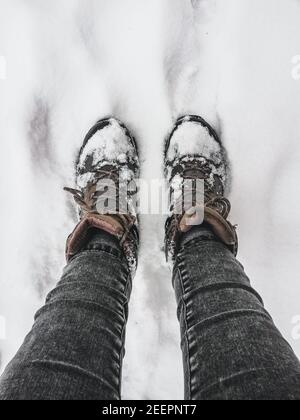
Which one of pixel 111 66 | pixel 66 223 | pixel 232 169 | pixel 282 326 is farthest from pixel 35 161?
pixel 282 326

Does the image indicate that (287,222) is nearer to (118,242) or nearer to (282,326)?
(282,326)

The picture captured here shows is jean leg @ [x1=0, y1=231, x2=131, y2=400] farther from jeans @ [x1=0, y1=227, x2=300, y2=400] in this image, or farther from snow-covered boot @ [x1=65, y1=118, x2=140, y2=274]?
snow-covered boot @ [x1=65, y1=118, x2=140, y2=274]

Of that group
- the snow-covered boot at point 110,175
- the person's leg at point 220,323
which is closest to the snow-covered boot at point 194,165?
the person's leg at point 220,323

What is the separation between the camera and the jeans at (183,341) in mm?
533

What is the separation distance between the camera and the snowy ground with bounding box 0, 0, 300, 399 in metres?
1.35

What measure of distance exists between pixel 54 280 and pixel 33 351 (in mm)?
968

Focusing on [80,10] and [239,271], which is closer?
[239,271]

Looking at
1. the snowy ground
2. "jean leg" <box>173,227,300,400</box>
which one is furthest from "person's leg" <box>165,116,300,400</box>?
the snowy ground

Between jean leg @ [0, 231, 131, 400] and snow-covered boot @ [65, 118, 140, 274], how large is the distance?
0.23 m

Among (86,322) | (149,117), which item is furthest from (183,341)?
(149,117)

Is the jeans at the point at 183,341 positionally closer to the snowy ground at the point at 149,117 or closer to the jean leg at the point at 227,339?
the jean leg at the point at 227,339

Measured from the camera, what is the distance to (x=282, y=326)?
4.39 ft

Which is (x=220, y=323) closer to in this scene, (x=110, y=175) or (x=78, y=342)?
(x=78, y=342)

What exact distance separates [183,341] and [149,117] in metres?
1.04
